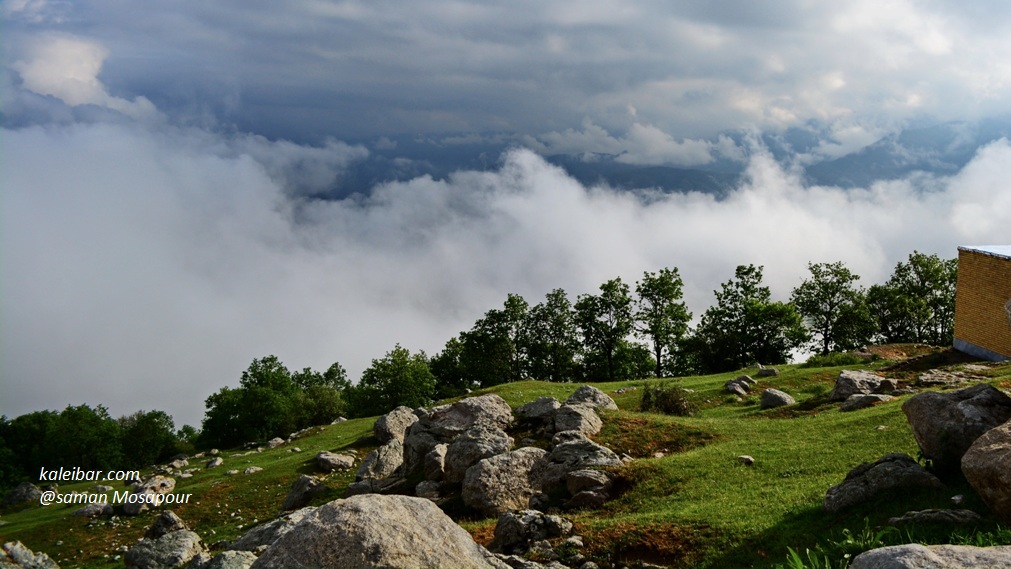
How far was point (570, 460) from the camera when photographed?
986 inches

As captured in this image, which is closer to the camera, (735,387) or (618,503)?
(618,503)

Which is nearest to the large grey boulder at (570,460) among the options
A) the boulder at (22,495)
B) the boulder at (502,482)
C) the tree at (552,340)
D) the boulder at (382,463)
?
the boulder at (502,482)

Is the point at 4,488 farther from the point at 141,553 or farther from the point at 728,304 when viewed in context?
the point at 728,304

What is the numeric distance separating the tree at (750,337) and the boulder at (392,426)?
4681 cm

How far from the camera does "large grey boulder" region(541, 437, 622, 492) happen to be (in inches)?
959

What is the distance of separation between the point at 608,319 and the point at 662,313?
23.5 ft

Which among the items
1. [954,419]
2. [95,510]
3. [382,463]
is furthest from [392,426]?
[954,419]

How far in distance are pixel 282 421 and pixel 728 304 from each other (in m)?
56.8

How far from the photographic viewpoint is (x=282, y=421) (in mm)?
76938

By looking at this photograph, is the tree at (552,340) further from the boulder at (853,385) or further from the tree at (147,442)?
the boulder at (853,385)

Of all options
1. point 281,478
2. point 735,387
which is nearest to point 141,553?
point 281,478

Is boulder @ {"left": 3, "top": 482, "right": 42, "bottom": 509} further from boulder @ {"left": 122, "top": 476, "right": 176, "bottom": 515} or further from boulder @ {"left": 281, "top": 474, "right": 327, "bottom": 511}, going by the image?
boulder @ {"left": 281, "top": 474, "right": 327, "bottom": 511}

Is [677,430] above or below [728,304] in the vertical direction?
below

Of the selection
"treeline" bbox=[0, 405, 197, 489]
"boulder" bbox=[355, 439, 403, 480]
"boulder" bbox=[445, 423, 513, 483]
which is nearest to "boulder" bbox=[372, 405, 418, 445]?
"boulder" bbox=[355, 439, 403, 480]
